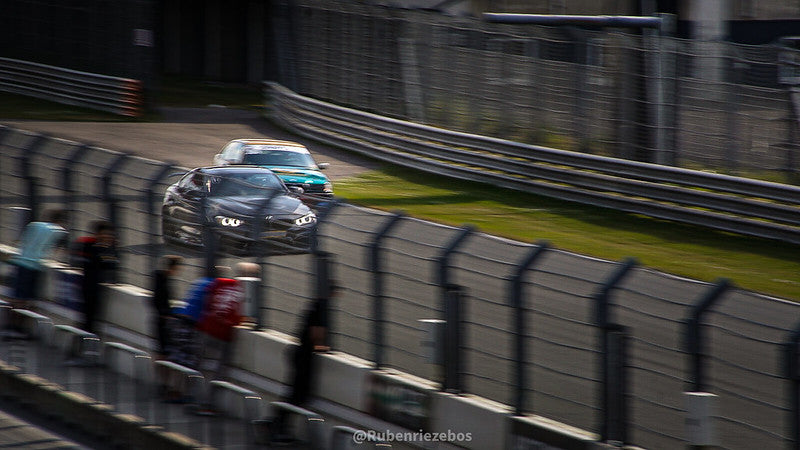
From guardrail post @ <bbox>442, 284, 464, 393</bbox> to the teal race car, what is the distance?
1062 cm

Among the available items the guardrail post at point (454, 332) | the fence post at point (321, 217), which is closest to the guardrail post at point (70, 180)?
the fence post at point (321, 217)

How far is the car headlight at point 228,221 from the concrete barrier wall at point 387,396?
1.10m

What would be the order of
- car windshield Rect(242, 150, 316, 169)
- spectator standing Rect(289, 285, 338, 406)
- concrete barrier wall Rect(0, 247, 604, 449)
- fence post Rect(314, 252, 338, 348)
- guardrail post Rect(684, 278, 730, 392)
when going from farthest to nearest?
car windshield Rect(242, 150, 316, 169) → fence post Rect(314, 252, 338, 348) → spectator standing Rect(289, 285, 338, 406) → concrete barrier wall Rect(0, 247, 604, 449) → guardrail post Rect(684, 278, 730, 392)

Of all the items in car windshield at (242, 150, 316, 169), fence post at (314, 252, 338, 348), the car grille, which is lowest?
the car grille

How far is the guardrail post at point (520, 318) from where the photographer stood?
847 centimetres

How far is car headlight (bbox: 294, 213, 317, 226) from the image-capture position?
10.4 meters

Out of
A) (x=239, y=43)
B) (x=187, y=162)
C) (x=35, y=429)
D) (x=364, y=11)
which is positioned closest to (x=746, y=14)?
(x=364, y=11)

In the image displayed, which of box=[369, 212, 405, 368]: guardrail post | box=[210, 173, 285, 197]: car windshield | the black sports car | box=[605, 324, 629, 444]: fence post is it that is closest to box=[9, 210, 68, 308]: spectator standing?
the black sports car

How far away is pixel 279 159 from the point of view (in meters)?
20.8

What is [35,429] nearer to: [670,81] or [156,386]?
[156,386]

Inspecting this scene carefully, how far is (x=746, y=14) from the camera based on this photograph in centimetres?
3309

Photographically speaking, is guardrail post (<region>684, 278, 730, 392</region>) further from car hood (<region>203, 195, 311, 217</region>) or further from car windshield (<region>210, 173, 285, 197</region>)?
car windshield (<region>210, 173, 285, 197</region>)

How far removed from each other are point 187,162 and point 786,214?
13.9 metres

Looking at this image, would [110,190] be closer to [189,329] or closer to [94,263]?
[94,263]
